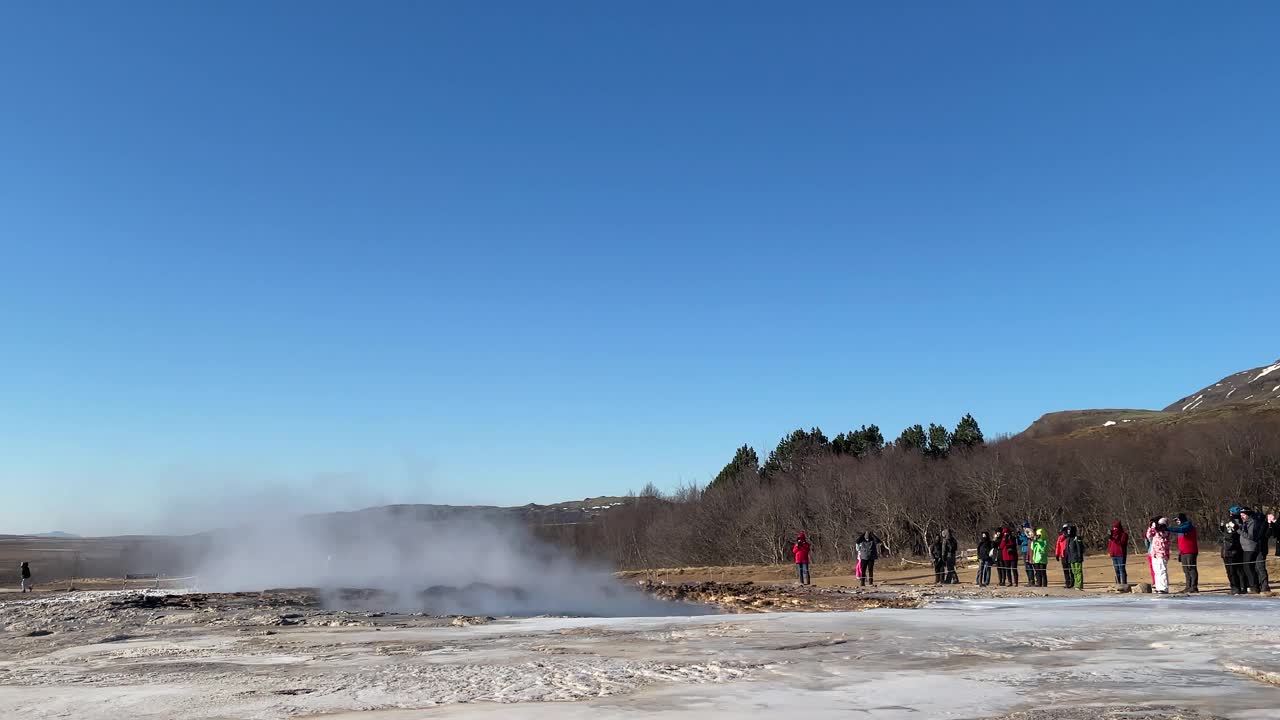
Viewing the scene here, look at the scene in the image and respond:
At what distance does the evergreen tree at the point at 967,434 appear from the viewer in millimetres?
96812

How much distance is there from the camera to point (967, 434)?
99500 millimetres

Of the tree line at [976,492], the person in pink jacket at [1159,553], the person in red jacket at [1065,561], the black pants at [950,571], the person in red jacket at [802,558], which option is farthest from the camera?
the tree line at [976,492]

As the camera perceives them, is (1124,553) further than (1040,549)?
No

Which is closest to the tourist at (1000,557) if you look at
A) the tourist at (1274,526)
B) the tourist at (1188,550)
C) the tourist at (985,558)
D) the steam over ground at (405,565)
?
the tourist at (985,558)

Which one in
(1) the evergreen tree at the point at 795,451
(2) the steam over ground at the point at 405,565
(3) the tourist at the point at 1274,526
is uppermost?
(1) the evergreen tree at the point at 795,451

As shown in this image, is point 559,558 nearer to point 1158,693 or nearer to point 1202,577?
point 1202,577

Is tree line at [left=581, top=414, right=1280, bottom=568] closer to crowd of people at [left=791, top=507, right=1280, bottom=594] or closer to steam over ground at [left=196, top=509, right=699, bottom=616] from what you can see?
steam over ground at [left=196, top=509, right=699, bottom=616]

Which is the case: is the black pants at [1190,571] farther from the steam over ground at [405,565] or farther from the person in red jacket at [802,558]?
the steam over ground at [405,565]

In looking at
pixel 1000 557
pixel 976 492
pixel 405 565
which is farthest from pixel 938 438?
pixel 1000 557

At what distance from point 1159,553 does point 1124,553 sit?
2.81 meters

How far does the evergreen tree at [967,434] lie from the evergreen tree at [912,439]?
3.28 metres

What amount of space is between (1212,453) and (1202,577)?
5457 centimetres

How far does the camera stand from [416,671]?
10.7 metres

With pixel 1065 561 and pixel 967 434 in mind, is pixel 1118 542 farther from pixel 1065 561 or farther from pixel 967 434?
pixel 967 434
